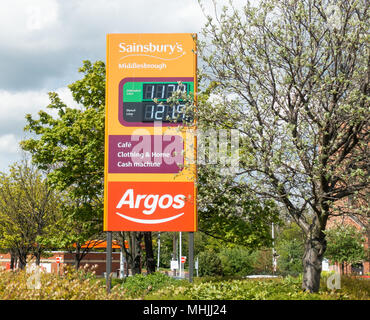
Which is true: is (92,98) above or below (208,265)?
above

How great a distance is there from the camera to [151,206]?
15688 millimetres

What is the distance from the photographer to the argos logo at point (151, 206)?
15609 mm

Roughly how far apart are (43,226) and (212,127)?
73.4 ft

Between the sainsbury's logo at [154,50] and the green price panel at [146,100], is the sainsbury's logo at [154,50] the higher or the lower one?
the higher one

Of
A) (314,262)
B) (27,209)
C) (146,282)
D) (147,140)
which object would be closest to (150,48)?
(147,140)

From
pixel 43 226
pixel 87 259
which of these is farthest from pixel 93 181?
pixel 87 259

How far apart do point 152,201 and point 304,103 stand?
6331 millimetres

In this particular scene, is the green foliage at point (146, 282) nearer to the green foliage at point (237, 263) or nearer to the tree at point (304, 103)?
the tree at point (304, 103)

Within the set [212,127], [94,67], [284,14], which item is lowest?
[212,127]

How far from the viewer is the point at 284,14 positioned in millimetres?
12320

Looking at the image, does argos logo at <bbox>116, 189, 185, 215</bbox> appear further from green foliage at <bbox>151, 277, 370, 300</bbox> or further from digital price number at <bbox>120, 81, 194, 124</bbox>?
green foliage at <bbox>151, 277, 370, 300</bbox>

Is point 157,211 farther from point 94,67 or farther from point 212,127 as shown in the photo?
point 94,67

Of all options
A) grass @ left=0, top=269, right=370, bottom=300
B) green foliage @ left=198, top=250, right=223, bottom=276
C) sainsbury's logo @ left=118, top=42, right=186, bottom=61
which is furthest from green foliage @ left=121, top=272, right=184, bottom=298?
green foliage @ left=198, top=250, right=223, bottom=276

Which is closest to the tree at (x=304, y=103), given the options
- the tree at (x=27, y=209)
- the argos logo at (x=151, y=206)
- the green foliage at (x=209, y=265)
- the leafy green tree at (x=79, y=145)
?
the argos logo at (x=151, y=206)
